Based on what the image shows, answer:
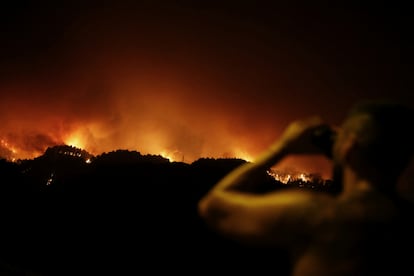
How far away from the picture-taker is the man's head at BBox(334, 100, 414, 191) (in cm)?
208

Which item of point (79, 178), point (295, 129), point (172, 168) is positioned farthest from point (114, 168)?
point (295, 129)

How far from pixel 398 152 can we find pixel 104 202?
26.4 m

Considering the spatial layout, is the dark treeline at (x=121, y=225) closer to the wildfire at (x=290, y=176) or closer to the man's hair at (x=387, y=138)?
the man's hair at (x=387, y=138)

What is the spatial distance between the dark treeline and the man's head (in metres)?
11.8

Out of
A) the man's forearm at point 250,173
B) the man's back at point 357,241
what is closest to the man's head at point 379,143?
the man's back at point 357,241

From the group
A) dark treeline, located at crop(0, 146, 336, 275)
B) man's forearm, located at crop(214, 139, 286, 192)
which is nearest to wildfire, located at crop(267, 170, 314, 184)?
dark treeline, located at crop(0, 146, 336, 275)

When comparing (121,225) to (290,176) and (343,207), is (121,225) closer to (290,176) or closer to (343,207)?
(343,207)

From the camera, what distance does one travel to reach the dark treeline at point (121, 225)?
18984 millimetres

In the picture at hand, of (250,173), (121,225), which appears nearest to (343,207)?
(250,173)

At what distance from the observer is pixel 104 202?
26453mm

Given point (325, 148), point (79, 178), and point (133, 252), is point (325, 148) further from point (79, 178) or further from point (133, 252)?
point (79, 178)

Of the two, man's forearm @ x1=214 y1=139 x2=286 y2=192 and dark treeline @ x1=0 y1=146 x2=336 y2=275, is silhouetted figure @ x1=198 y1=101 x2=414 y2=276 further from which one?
dark treeline @ x1=0 y1=146 x2=336 y2=275

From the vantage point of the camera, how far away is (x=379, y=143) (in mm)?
2070

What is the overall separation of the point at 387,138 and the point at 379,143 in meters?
0.06
